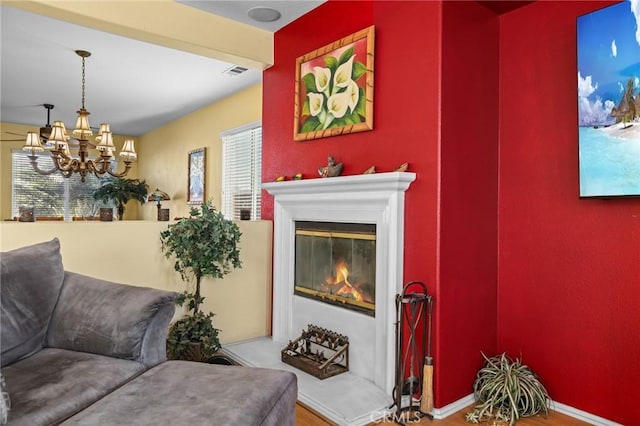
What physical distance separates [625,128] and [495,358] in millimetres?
1530

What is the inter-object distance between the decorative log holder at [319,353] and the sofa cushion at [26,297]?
1.54 meters

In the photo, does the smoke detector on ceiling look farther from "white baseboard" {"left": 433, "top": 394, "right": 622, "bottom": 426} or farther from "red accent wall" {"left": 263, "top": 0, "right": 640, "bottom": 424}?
"white baseboard" {"left": 433, "top": 394, "right": 622, "bottom": 426}

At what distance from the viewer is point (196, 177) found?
6.34 m

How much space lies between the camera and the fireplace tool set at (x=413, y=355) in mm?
2381

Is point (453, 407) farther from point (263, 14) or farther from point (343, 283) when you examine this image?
point (263, 14)

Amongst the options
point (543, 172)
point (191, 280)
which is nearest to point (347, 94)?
point (543, 172)

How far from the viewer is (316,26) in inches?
132

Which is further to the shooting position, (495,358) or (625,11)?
(495,358)

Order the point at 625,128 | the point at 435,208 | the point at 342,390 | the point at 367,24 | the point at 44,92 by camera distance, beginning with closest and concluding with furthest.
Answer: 1. the point at 625,128
2. the point at 435,208
3. the point at 342,390
4. the point at 367,24
5. the point at 44,92

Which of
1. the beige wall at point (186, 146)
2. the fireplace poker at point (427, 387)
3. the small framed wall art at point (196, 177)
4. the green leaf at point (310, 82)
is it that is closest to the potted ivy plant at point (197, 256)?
the green leaf at point (310, 82)

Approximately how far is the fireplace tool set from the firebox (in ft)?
1.08

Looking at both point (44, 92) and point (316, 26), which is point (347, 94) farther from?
point (44, 92)

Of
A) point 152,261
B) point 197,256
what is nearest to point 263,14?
point 197,256

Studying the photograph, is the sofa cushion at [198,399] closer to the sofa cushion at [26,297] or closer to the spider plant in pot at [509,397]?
the sofa cushion at [26,297]
